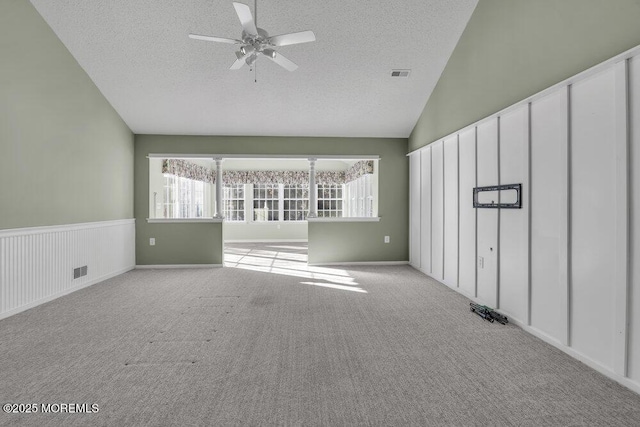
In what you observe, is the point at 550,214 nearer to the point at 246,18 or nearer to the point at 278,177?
the point at 246,18

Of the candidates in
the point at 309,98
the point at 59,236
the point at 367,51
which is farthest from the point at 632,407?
the point at 59,236

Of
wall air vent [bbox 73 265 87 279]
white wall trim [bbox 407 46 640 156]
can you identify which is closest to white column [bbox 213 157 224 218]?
wall air vent [bbox 73 265 87 279]

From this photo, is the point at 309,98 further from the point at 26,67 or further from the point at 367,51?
the point at 26,67

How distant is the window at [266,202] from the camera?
10.9m

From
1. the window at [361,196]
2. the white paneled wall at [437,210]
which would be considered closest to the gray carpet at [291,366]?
the white paneled wall at [437,210]

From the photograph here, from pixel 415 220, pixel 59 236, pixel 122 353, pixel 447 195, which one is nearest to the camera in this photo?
pixel 122 353

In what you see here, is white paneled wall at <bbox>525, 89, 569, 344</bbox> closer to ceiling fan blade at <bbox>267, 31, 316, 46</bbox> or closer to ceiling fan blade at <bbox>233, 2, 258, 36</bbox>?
ceiling fan blade at <bbox>267, 31, 316, 46</bbox>

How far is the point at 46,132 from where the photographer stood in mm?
3906

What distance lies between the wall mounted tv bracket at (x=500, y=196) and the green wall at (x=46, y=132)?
195 inches

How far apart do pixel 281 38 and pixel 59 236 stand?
11.7 ft

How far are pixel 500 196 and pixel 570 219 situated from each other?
3.06 feet

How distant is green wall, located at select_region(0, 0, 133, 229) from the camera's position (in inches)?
135

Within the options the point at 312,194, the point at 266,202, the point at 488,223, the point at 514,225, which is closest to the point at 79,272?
the point at 312,194

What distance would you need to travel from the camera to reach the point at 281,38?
2986mm
